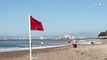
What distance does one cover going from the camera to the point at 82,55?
94.5ft

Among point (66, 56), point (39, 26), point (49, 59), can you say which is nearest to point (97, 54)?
point (66, 56)

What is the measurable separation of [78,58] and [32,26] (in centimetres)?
995

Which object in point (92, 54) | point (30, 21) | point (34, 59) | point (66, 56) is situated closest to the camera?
point (30, 21)

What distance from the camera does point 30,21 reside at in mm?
17453

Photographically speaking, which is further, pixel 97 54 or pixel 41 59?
pixel 97 54

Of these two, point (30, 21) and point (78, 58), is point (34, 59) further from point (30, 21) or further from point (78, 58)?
point (30, 21)

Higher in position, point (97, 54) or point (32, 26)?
point (32, 26)

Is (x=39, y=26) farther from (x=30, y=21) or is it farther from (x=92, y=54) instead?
(x=92, y=54)

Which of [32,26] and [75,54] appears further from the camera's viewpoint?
[75,54]

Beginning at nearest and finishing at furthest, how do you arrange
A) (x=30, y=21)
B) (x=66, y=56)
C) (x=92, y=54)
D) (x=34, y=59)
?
(x=30, y=21), (x=34, y=59), (x=66, y=56), (x=92, y=54)

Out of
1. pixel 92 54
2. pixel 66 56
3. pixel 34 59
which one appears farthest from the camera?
pixel 92 54

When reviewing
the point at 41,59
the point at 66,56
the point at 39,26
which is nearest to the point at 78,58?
the point at 66,56

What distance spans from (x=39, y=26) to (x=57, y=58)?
9157mm

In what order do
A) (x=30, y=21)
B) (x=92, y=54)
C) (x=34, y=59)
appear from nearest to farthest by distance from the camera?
1. (x=30, y=21)
2. (x=34, y=59)
3. (x=92, y=54)
